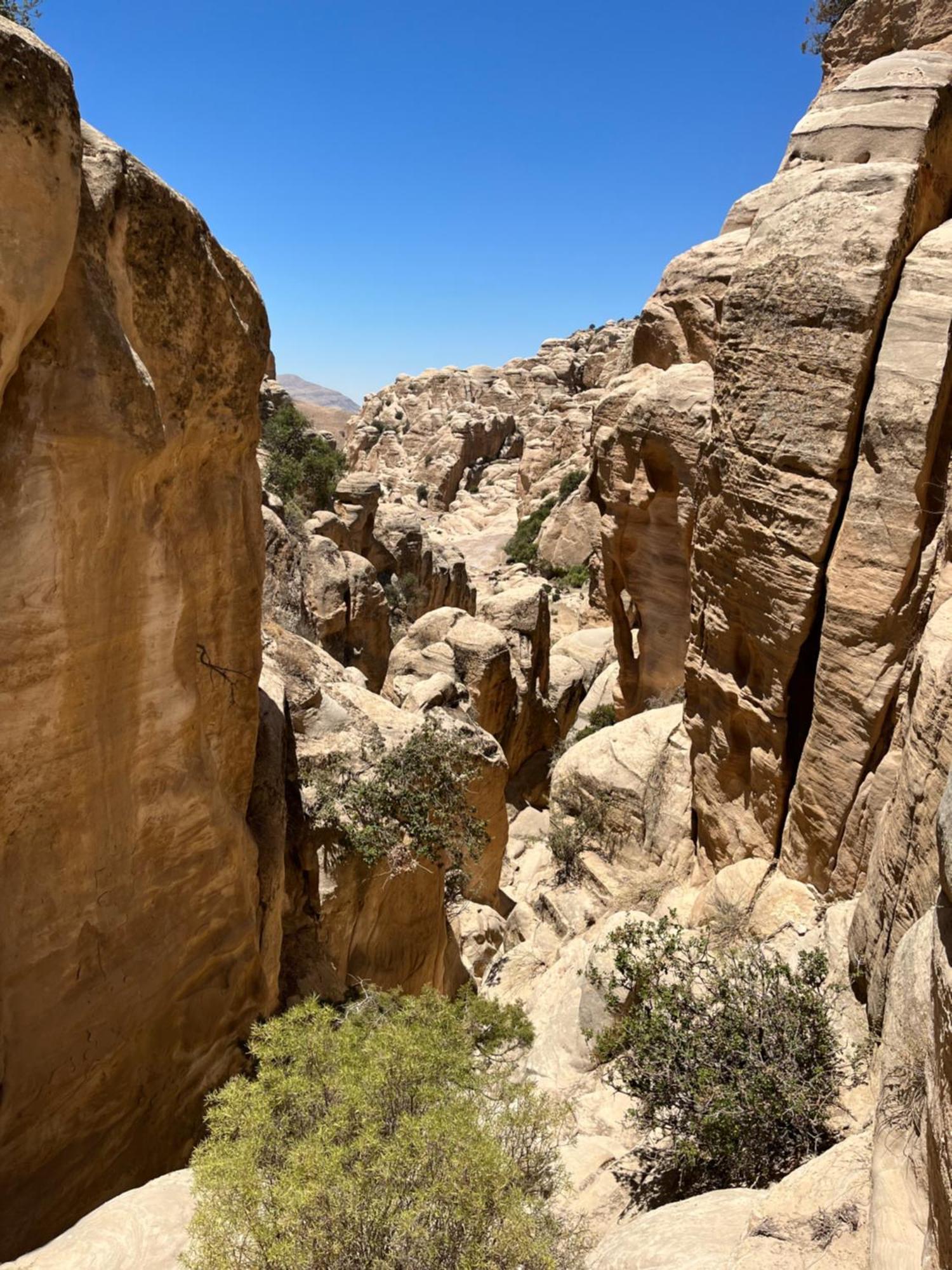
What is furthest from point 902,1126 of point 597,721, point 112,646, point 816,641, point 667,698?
point 597,721

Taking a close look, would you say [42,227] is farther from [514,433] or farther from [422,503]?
[514,433]

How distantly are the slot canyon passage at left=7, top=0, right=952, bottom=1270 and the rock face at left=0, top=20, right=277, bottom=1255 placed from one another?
0.03 metres

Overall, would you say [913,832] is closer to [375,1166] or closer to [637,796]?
[375,1166]

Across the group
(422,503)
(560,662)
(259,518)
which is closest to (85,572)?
(259,518)

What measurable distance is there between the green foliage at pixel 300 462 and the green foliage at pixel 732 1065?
23.0 m

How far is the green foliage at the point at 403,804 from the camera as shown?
10.9m

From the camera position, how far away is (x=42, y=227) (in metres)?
4.73

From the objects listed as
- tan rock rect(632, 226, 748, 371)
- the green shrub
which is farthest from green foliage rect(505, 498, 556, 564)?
tan rock rect(632, 226, 748, 371)

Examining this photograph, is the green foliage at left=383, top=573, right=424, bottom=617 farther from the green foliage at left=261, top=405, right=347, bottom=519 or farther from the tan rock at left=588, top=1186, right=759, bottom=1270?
the tan rock at left=588, top=1186, right=759, bottom=1270

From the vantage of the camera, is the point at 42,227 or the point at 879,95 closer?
the point at 42,227

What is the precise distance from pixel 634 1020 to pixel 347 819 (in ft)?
16.6

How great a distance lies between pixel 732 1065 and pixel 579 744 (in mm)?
9035

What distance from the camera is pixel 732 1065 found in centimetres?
648

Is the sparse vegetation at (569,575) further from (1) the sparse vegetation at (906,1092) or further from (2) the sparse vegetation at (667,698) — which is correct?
(1) the sparse vegetation at (906,1092)
